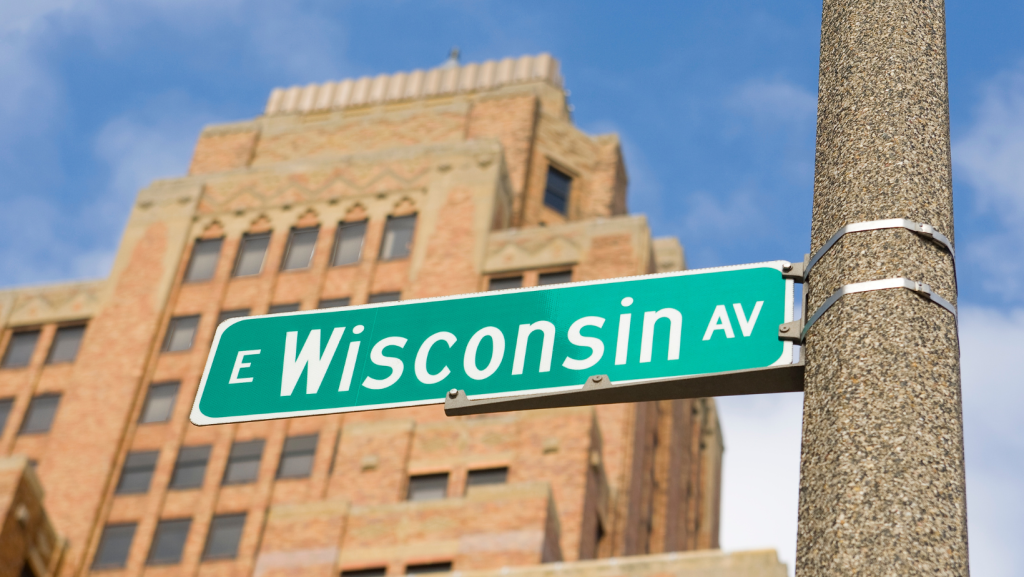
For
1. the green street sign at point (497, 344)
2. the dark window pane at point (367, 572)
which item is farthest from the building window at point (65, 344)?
the green street sign at point (497, 344)

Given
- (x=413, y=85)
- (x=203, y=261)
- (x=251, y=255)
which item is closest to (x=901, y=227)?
(x=251, y=255)

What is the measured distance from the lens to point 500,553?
101 ft

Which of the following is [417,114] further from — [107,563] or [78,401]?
[107,563]

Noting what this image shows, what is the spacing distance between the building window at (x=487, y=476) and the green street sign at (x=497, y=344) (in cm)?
3076

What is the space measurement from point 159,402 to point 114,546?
550cm

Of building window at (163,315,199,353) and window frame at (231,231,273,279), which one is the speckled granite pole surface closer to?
building window at (163,315,199,353)

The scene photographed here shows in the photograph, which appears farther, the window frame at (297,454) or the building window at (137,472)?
the building window at (137,472)

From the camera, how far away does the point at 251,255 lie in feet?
149

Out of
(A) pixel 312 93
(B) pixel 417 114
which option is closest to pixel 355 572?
(B) pixel 417 114

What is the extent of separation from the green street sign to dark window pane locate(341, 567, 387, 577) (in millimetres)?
28012

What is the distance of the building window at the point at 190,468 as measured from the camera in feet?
128

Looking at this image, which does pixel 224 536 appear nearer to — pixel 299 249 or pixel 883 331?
pixel 299 249

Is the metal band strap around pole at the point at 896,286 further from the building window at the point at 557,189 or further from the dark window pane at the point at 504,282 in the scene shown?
the building window at the point at 557,189

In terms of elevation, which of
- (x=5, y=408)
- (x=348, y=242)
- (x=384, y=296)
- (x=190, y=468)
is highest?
(x=348, y=242)
